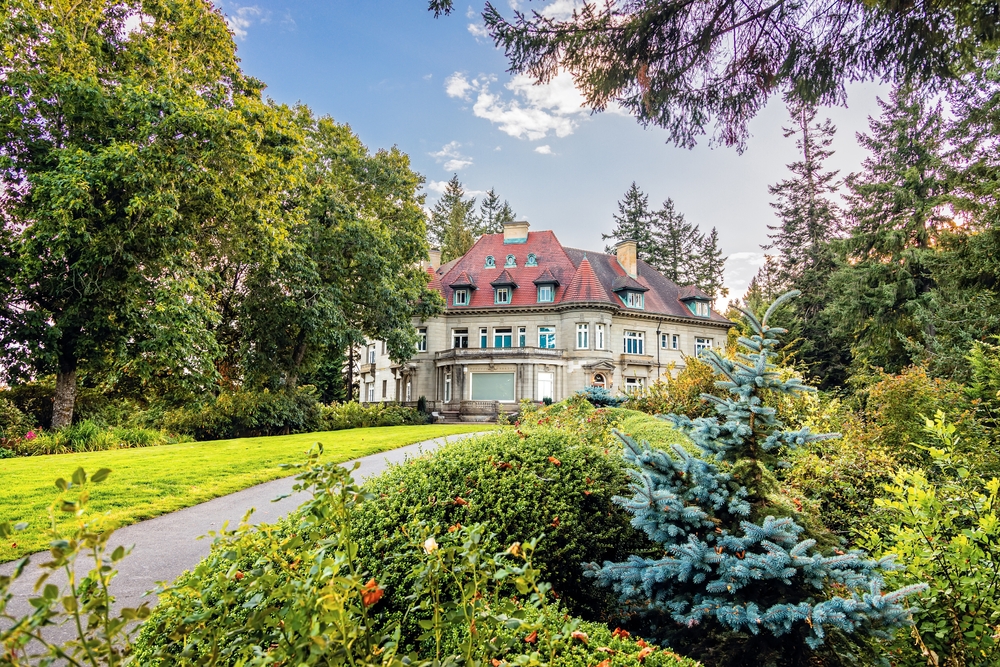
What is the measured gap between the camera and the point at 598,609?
153 inches

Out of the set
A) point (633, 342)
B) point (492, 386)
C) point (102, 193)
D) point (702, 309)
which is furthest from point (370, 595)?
point (702, 309)

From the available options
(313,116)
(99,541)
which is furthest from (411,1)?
(313,116)

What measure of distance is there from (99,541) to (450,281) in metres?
35.6

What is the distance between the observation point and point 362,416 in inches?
983

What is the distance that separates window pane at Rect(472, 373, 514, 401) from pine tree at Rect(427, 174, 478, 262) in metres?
18.6

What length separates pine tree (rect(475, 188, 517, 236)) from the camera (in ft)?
187

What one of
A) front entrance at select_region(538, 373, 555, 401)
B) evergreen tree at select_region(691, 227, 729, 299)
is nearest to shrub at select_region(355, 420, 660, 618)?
front entrance at select_region(538, 373, 555, 401)

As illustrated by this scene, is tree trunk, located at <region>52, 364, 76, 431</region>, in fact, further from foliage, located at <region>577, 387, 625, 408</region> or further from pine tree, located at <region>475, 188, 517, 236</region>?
pine tree, located at <region>475, 188, 517, 236</region>

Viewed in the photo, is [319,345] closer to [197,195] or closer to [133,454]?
[197,195]

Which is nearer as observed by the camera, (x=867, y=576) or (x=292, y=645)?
(x=292, y=645)

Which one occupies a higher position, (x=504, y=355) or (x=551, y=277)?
(x=551, y=277)

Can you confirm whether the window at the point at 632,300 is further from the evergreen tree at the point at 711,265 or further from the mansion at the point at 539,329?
the evergreen tree at the point at 711,265

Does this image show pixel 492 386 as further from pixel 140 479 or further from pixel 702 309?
pixel 140 479

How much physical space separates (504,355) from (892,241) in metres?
21.1
